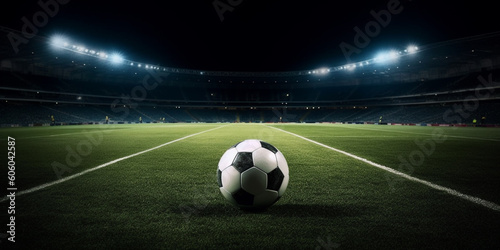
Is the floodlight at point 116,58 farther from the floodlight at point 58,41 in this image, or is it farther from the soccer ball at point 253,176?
the soccer ball at point 253,176

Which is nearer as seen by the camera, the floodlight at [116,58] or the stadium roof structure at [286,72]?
the stadium roof structure at [286,72]

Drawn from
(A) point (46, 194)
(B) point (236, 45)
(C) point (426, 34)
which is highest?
(B) point (236, 45)

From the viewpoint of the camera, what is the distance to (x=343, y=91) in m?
66.6

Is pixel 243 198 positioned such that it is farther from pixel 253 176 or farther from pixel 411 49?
pixel 411 49

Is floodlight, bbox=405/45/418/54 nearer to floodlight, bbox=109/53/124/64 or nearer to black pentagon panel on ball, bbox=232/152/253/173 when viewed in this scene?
black pentagon panel on ball, bbox=232/152/253/173

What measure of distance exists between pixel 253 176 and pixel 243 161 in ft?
0.76

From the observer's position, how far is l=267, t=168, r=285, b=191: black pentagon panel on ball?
9.01 ft

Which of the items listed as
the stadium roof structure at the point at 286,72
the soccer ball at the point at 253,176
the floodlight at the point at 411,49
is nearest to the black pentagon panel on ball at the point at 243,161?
the soccer ball at the point at 253,176

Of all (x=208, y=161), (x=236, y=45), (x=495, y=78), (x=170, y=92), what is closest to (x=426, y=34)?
(x=495, y=78)

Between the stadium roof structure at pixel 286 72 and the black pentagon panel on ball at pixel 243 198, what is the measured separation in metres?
35.4

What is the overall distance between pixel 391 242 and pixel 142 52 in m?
54.8

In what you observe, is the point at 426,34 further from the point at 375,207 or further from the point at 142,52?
the point at 142,52

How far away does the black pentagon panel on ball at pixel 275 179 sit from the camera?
2746 mm

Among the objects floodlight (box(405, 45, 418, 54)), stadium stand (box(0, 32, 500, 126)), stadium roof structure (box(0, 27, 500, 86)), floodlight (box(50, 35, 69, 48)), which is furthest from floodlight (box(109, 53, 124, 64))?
floodlight (box(405, 45, 418, 54))
